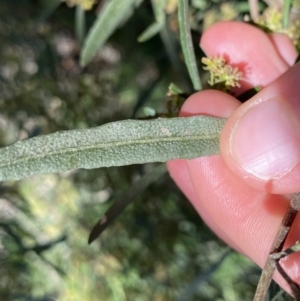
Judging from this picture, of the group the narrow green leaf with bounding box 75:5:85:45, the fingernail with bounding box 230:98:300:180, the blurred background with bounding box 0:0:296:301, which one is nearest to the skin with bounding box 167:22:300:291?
the fingernail with bounding box 230:98:300:180

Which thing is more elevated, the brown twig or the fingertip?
the fingertip

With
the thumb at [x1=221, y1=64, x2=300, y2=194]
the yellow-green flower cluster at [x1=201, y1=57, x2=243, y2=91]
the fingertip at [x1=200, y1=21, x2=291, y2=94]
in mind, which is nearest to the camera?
the thumb at [x1=221, y1=64, x2=300, y2=194]

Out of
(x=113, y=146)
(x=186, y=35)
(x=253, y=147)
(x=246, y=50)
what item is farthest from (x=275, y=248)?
(x=246, y=50)

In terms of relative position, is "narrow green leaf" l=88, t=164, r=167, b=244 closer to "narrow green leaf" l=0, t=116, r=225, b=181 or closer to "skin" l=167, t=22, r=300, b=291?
"skin" l=167, t=22, r=300, b=291

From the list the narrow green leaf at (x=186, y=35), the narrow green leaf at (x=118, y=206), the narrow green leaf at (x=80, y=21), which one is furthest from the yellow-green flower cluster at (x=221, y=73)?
the narrow green leaf at (x=80, y=21)

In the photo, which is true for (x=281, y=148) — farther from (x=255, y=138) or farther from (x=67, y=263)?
(x=67, y=263)

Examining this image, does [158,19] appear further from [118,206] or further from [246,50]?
[118,206]
